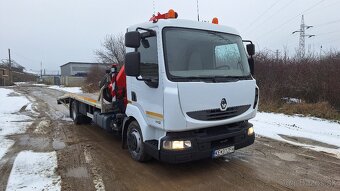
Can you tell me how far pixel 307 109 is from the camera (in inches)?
462

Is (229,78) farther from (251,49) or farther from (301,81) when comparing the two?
(301,81)

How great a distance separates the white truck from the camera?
4.56m

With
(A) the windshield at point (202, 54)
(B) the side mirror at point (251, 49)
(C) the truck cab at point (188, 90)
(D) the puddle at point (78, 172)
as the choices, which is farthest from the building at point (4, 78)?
(A) the windshield at point (202, 54)

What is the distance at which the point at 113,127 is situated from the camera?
21.7 feet

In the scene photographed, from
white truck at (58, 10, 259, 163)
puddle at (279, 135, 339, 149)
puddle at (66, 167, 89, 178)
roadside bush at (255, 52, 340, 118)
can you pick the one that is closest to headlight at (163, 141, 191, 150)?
white truck at (58, 10, 259, 163)

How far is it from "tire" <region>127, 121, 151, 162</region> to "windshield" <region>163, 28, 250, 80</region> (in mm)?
1501

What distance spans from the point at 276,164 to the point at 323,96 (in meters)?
7.75

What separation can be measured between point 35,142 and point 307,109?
9.81m

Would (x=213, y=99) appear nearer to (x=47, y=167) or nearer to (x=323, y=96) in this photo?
(x=47, y=167)

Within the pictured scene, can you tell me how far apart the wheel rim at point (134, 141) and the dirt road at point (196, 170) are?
269mm

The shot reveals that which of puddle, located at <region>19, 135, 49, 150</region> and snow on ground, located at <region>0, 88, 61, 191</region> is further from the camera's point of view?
puddle, located at <region>19, 135, 49, 150</region>

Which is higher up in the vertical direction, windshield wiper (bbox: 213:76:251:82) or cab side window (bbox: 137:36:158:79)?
cab side window (bbox: 137:36:158:79)

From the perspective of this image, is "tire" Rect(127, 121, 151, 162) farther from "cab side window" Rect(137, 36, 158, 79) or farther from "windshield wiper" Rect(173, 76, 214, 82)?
"windshield wiper" Rect(173, 76, 214, 82)

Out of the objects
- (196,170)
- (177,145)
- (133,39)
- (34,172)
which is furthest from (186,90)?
(34,172)
